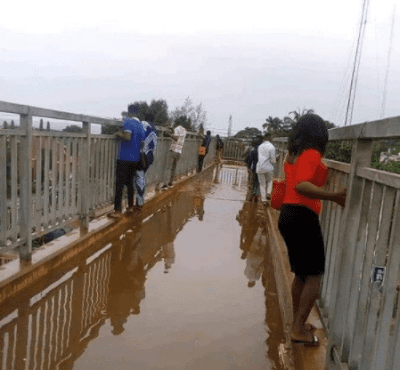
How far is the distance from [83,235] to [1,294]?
1658 millimetres

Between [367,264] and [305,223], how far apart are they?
70cm

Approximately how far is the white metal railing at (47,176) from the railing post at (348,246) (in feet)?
8.16

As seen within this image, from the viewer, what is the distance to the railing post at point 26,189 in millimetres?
3627

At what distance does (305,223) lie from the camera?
2.73 metres

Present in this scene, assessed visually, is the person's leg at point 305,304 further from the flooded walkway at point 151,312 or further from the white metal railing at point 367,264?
the flooded walkway at point 151,312

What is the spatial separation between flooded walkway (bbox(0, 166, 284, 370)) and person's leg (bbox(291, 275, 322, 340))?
0.23m

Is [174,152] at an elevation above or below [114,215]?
above

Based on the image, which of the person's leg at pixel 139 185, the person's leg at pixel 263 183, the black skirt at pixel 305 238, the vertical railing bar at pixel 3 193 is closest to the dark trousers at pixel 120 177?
the person's leg at pixel 139 185

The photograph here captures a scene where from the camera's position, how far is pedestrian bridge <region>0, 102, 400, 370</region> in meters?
2.07

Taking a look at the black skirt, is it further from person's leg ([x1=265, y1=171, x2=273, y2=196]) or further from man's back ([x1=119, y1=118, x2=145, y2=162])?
person's leg ([x1=265, y1=171, x2=273, y2=196])

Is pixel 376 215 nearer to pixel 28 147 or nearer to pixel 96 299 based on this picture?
pixel 96 299

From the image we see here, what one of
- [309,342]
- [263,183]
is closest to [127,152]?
[263,183]

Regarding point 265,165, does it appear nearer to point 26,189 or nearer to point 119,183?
point 119,183

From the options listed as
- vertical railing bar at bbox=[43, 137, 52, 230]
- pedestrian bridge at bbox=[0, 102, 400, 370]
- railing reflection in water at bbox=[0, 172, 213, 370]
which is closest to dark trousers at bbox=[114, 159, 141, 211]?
pedestrian bridge at bbox=[0, 102, 400, 370]
